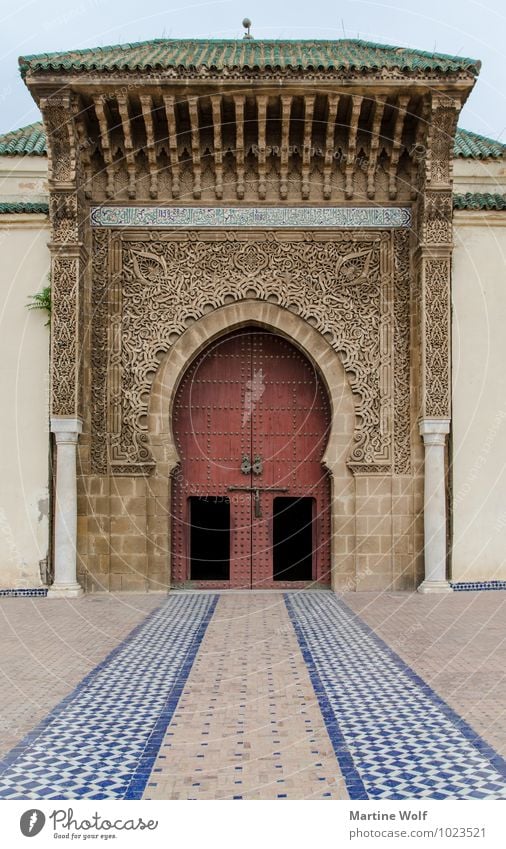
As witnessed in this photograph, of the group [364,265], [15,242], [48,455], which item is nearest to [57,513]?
[48,455]

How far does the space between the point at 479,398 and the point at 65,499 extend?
3412 millimetres

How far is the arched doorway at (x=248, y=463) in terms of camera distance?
24.5ft

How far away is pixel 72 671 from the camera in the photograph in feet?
Answer: 14.1

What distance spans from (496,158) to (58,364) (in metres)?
4.30

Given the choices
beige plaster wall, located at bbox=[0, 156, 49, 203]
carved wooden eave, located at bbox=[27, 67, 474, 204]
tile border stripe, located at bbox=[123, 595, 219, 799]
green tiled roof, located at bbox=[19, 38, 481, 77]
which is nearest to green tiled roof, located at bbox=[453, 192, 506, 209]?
carved wooden eave, located at bbox=[27, 67, 474, 204]

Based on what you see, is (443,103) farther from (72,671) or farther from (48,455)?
(72,671)

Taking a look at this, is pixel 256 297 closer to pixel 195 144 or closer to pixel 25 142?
pixel 195 144

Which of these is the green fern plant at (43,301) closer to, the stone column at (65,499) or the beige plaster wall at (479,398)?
the stone column at (65,499)

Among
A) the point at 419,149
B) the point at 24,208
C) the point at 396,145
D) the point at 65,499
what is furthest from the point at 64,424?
the point at 419,149

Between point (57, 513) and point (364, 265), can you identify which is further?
point (364, 265)

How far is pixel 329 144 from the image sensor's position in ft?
23.6

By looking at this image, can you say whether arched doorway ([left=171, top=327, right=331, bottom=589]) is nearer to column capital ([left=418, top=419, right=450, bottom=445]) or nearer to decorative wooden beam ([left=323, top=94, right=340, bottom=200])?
column capital ([left=418, top=419, right=450, bottom=445])

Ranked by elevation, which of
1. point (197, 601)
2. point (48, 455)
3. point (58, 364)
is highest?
point (58, 364)

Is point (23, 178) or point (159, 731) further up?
point (23, 178)
